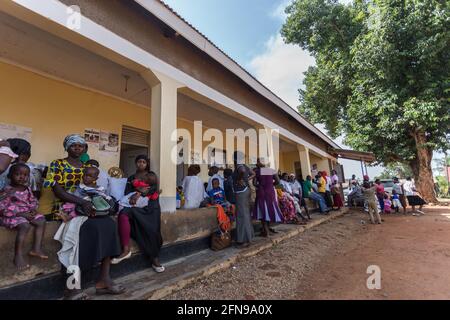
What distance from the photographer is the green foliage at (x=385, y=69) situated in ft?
36.4

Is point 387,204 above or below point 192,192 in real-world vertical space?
below

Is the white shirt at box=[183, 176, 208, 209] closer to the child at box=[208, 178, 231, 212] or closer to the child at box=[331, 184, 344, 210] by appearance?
the child at box=[208, 178, 231, 212]

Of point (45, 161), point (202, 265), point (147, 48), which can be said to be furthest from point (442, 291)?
point (45, 161)

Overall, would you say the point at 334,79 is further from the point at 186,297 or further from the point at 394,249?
the point at 186,297

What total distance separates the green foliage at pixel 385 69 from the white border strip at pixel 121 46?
9.42 meters

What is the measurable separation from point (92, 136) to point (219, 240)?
3516mm

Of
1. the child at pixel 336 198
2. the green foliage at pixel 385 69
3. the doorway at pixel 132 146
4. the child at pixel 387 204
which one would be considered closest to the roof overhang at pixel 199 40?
the doorway at pixel 132 146

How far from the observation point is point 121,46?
11.9 ft

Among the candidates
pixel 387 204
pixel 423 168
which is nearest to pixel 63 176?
pixel 387 204

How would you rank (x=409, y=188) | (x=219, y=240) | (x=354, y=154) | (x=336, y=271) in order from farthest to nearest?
(x=354, y=154) → (x=409, y=188) → (x=219, y=240) → (x=336, y=271)

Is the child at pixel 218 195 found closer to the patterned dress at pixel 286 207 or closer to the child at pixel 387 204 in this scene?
the patterned dress at pixel 286 207

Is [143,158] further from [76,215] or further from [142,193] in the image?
[76,215]

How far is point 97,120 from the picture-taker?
5664mm
